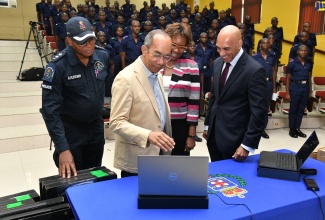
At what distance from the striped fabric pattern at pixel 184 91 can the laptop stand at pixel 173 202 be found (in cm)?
82

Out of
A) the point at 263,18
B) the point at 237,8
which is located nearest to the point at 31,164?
the point at 263,18

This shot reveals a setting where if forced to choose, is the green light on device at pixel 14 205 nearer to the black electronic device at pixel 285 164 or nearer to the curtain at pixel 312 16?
the black electronic device at pixel 285 164

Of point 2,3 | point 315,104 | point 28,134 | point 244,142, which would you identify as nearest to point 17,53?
point 2,3

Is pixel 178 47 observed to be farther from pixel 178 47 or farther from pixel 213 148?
pixel 213 148

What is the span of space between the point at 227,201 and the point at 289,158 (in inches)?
22.4

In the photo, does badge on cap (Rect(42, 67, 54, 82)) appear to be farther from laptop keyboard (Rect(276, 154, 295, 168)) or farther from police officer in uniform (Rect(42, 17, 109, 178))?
laptop keyboard (Rect(276, 154, 295, 168))

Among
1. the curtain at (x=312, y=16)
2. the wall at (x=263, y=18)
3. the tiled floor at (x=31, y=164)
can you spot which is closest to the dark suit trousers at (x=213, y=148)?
the tiled floor at (x=31, y=164)

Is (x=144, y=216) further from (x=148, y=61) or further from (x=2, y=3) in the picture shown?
(x=2, y=3)

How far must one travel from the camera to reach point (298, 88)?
15.4ft

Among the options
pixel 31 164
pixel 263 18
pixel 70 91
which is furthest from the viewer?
pixel 263 18

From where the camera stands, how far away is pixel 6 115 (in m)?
4.32

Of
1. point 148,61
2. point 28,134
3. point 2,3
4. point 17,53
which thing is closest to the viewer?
point 148,61

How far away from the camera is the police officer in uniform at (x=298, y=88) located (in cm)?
468

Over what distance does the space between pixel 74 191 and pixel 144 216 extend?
363mm
